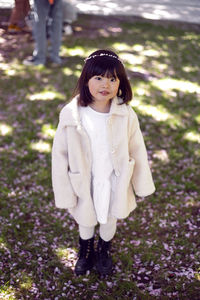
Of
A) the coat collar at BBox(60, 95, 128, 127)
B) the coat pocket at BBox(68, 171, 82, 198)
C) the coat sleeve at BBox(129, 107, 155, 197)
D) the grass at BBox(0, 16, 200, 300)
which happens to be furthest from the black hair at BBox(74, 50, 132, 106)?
the grass at BBox(0, 16, 200, 300)

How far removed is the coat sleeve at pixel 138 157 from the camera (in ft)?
8.56

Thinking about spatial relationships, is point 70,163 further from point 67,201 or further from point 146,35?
point 146,35

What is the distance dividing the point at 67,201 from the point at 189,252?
4.86 feet

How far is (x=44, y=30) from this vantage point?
21.4 feet

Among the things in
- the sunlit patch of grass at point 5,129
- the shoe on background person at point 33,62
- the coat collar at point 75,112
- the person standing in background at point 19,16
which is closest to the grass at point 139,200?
the sunlit patch of grass at point 5,129

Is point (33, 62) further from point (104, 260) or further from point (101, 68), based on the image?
point (101, 68)

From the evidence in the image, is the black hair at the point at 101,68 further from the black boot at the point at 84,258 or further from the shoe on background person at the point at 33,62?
the shoe on background person at the point at 33,62

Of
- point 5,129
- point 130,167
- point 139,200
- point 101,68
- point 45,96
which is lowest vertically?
point 139,200

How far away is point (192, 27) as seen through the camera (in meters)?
8.80

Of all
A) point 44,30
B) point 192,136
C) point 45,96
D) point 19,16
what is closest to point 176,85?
point 192,136

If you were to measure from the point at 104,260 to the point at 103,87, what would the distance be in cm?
166

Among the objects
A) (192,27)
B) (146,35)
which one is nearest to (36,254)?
(146,35)

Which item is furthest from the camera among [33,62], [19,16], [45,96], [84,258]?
[19,16]

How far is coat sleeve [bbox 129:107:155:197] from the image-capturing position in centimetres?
261
